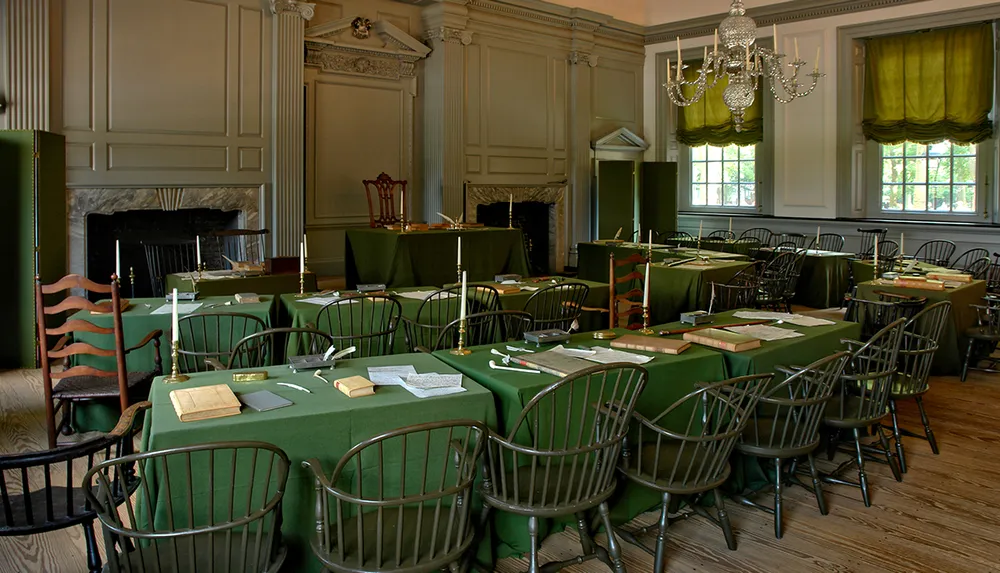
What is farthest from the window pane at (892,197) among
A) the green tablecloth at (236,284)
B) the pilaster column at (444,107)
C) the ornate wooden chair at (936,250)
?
the green tablecloth at (236,284)

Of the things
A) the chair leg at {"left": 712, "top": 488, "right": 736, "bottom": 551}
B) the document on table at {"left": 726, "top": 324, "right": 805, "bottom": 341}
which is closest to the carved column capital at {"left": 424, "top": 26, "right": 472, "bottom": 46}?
the document on table at {"left": 726, "top": 324, "right": 805, "bottom": 341}

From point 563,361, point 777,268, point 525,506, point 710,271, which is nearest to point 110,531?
point 525,506

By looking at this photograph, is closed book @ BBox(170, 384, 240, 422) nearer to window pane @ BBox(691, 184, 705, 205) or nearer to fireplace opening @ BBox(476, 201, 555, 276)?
fireplace opening @ BBox(476, 201, 555, 276)

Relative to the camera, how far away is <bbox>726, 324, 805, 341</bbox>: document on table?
4.01 meters

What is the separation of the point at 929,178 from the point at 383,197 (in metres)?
7.29

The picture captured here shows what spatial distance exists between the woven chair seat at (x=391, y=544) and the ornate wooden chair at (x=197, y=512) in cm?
19

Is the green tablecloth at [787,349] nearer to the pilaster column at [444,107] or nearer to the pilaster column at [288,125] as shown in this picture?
the pilaster column at [288,125]

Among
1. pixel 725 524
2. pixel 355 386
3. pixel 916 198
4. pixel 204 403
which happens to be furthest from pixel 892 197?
pixel 204 403

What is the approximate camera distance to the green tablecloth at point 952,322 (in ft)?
19.9

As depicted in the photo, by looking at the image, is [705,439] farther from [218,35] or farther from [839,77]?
[839,77]

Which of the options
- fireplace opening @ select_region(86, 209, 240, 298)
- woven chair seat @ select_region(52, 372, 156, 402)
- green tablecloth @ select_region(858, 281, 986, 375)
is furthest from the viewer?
fireplace opening @ select_region(86, 209, 240, 298)

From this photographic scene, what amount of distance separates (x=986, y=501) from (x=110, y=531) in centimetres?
378

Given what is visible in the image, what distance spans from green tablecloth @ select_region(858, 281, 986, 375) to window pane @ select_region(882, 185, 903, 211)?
516 cm

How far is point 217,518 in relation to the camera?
2506mm
